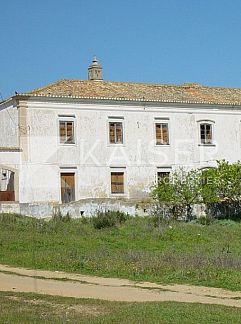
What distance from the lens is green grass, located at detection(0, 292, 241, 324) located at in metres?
11.6

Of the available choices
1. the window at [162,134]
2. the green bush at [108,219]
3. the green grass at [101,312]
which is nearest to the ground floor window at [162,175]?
the window at [162,134]

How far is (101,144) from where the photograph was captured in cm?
4084

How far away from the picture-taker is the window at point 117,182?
1620 inches

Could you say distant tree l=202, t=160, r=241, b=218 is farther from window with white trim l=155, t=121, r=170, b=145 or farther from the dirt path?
the dirt path

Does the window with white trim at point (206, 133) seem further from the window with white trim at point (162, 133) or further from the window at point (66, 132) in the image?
the window at point (66, 132)

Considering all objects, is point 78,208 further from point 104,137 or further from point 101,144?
point 104,137

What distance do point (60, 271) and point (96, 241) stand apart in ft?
25.9

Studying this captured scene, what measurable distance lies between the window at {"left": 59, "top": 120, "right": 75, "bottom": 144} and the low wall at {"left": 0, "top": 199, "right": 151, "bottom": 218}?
4.02m

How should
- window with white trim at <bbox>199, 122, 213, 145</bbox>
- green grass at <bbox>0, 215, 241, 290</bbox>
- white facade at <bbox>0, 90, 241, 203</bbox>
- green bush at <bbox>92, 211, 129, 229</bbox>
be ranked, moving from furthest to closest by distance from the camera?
window with white trim at <bbox>199, 122, 213, 145</bbox> < white facade at <bbox>0, 90, 241, 203</bbox> < green bush at <bbox>92, 211, 129, 229</bbox> < green grass at <bbox>0, 215, 241, 290</bbox>

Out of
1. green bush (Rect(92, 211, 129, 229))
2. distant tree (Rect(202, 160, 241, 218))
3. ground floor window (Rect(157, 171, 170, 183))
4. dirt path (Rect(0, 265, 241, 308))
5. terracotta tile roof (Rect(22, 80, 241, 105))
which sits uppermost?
terracotta tile roof (Rect(22, 80, 241, 105))

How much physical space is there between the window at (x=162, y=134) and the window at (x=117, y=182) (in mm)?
3332

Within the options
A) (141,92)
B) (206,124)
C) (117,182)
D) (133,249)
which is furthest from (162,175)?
(133,249)

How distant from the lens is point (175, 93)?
A: 44.7 metres

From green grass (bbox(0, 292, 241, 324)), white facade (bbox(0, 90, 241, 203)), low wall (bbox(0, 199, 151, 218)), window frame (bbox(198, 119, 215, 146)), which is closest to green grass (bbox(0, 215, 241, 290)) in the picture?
low wall (bbox(0, 199, 151, 218))
